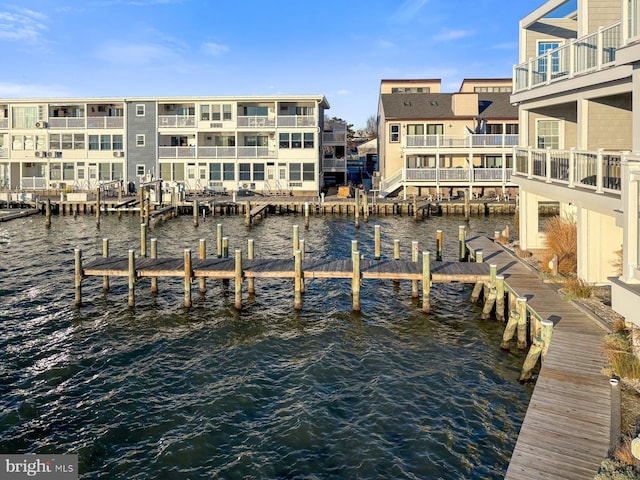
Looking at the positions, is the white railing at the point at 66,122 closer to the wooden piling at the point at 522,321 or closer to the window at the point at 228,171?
the window at the point at 228,171

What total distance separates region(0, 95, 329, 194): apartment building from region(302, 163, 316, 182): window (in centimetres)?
10

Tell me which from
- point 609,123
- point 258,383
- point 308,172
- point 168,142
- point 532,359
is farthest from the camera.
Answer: point 168,142

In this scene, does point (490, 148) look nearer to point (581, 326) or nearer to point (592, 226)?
point (592, 226)

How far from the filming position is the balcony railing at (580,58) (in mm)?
19609

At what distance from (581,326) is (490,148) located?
38899 millimetres

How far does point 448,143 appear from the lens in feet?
177

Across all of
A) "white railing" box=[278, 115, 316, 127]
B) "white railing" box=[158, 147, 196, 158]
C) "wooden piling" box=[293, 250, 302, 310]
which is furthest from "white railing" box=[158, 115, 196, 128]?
"wooden piling" box=[293, 250, 302, 310]

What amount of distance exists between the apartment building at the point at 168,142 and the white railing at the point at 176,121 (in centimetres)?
10

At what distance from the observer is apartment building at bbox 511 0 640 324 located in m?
13.8

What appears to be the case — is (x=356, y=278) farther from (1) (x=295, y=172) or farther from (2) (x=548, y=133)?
(1) (x=295, y=172)

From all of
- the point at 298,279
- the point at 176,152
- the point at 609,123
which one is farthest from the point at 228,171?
the point at 609,123

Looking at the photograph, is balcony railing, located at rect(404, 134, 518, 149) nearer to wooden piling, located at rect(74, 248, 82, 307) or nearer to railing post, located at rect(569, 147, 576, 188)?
railing post, located at rect(569, 147, 576, 188)

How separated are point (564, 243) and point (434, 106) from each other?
127 feet

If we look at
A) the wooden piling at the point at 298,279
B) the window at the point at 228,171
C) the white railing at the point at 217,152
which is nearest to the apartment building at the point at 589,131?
the wooden piling at the point at 298,279
